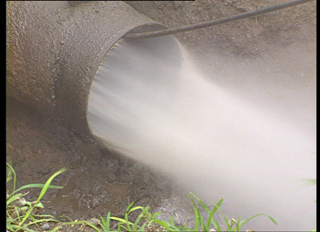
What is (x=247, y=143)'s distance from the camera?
254 cm

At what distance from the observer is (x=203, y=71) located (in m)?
2.12

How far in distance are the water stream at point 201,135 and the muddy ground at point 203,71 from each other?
0.48 ft

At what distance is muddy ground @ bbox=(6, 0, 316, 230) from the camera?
1609 mm

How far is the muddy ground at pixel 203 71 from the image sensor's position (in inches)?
63.4

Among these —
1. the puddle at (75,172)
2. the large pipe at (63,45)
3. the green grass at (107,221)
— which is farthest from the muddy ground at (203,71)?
→ the large pipe at (63,45)

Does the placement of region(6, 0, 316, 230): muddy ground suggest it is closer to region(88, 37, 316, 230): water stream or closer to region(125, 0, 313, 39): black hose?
region(125, 0, 313, 39): black hose

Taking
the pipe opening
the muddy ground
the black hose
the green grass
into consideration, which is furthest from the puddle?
the black hose

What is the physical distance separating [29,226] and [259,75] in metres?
1.76

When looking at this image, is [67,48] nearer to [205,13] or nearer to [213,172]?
[205,13]

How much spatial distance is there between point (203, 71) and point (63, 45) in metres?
1.05

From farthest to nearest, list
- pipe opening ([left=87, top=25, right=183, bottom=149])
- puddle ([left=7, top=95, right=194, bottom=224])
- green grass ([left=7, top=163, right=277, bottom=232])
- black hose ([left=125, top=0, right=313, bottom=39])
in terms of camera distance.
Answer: pipe opening ([left=87, top=25, right=183, bottom=149]) < puddle ([left=7, top=95, right=194, bottom=224]) < green grass ([left=7, top=163, right=277, bottom=232]) < black hose ([left=125, top=0, right=313, bottom=39])

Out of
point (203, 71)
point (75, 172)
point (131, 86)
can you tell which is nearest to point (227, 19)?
point (203, 71)

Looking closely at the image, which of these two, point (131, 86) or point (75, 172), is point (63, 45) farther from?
point (75, 172)

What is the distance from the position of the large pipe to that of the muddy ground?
0.90 ft
